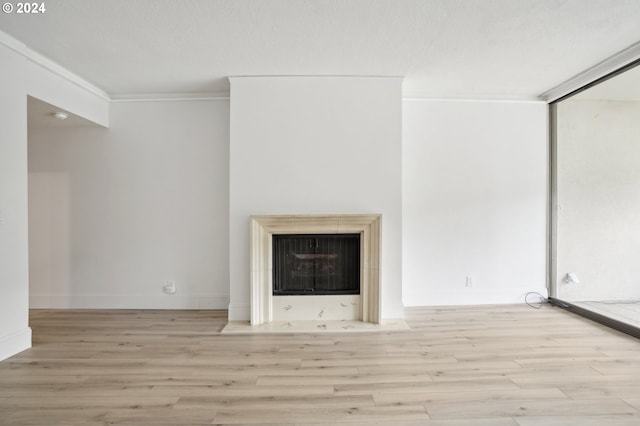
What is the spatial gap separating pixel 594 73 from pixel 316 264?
133 inches

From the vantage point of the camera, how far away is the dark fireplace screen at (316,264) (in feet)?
11.4

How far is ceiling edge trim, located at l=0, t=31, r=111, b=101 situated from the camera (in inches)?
104

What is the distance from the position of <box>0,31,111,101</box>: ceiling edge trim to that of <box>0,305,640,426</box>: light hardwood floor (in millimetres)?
2460

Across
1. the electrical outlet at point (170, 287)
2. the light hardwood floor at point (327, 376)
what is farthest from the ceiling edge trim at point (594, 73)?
the electrical outlet at point (170, 287)

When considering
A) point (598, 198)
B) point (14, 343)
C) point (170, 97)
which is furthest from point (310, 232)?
point (598, 198)

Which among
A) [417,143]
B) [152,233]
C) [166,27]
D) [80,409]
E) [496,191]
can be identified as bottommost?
[80,409]

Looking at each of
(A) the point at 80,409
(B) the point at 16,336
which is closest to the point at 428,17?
(A) the point at 80,409

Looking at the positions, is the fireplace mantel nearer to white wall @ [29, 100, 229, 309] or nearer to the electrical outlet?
white wall @ [29, 100, 229, 309]

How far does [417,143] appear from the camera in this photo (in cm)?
401

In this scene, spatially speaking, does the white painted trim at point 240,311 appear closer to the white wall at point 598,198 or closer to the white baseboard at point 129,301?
the white baseboard at point 129,301

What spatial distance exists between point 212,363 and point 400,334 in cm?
166

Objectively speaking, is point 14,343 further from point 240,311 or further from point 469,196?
point 469,196

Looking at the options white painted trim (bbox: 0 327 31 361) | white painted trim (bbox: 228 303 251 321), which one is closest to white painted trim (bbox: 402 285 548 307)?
white painted trim (bbox: 228 303 251 321)

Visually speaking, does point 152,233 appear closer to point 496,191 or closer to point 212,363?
point 212,363
